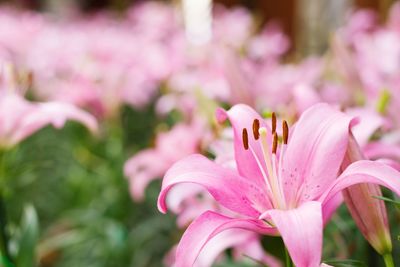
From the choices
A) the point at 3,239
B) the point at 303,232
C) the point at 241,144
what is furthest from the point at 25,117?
the point at 303,232

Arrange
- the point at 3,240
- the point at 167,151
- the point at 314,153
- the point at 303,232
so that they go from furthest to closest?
1. the point at 167,151
2. the point at 3,240
3. the point at 314,153
4. the point at 303,232

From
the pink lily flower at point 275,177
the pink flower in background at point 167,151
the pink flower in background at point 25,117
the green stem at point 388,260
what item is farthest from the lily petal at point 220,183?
the pink flower in background at point 167,151

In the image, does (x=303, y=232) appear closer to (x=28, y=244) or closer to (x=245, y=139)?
(x=245, y=139)

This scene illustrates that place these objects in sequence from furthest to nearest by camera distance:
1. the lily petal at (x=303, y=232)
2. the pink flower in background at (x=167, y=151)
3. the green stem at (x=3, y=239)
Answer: the pink flower in background at (x=167, y=151) → the green stem at (x=3, y=239) → the lily petal at (x=303, y=232)

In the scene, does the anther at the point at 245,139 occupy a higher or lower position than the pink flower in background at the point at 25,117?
higher

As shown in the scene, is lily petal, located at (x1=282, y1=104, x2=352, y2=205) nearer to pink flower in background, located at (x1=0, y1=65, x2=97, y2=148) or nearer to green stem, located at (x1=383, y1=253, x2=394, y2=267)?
green stem, located at (x1=383, y1=253, x2=394, y2=267)

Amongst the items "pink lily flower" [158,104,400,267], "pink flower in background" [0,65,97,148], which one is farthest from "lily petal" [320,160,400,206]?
"pink flower in background" [0,65,97,148]

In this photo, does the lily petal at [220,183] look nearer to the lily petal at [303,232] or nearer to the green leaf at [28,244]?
the lily petal at [303,232]

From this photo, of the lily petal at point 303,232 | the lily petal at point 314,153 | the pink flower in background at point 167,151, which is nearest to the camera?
the lily petal at point 303,232

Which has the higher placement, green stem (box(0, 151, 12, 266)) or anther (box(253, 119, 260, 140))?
anther (box(253, 119, 260, 140))
